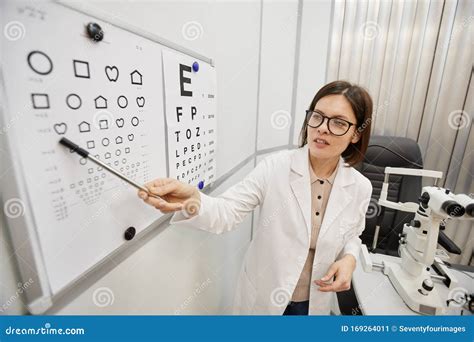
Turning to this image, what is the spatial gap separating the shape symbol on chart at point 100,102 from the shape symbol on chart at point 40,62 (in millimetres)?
84

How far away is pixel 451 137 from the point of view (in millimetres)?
1851

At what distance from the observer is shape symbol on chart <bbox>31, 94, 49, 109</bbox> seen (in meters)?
0.34

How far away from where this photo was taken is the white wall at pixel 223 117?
53cm

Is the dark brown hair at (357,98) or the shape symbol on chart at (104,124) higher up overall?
the dark brown hair at (357,98)

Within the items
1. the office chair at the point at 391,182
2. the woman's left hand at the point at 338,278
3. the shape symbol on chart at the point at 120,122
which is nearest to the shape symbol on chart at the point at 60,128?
the shape symbol on chart at the point at 120,122

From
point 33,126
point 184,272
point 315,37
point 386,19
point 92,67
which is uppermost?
point 386,19

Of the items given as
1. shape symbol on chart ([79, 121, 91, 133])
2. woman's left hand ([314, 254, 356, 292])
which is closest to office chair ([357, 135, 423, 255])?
woman's left hand ([314, 254, 356, 292])

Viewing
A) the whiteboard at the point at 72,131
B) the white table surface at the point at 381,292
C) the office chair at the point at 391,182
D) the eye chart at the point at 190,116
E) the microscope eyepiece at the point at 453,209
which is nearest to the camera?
the whiteboard at the point at 72,131

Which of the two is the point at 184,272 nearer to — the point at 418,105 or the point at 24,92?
the point at 24,92

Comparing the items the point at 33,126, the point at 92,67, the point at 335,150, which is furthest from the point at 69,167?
the point at 335,150

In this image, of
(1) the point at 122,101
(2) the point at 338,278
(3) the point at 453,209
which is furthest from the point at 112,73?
(3) the point at 453,209

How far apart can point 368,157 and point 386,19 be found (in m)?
1.09

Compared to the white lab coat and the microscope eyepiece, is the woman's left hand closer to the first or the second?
the white lab coat

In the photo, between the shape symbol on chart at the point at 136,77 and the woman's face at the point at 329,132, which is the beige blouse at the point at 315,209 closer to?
the woman's face at the point at 329,132
